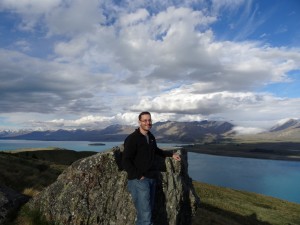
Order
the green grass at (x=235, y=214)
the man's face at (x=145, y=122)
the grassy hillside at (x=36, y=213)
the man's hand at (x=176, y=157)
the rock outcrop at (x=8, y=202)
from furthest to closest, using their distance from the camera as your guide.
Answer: the green grass at (x=235, y=214), the man's hand at (x=176, y=157), the grassy hillside at (x=36, y=213), the rock outcrop at (x=8, y=202), the man's face at (x=145, y=122)

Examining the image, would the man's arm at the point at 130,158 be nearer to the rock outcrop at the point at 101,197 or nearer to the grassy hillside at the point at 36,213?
the rock outcrop at the point at 101,197

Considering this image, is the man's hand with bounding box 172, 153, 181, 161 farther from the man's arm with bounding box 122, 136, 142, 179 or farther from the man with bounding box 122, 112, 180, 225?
the man's arm with bounding box 122, 136, 142, 179

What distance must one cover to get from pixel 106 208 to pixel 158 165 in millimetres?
3634

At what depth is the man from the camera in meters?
12.9

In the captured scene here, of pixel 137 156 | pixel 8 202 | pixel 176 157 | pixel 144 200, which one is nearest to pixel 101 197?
pixel 144 200

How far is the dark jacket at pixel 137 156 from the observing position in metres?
12.9

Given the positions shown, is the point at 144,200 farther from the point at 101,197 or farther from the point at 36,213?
the point at 36,213

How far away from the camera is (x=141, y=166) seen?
13.1 metres

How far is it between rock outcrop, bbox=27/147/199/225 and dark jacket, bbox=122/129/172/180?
261cm

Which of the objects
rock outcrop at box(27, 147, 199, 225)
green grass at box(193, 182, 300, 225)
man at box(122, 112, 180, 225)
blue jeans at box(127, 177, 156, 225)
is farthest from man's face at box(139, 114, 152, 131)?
green grass at box(193, 182, 300, 225)

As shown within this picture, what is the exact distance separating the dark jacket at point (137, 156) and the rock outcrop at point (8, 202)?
713 cm

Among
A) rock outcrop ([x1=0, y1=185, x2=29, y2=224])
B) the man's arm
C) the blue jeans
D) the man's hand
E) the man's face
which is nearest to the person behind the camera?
the man's arm

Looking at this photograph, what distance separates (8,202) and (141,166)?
312 inches

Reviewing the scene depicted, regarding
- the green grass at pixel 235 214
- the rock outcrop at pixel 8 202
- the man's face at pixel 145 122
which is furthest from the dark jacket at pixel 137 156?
the green grass at pixel 235 214
